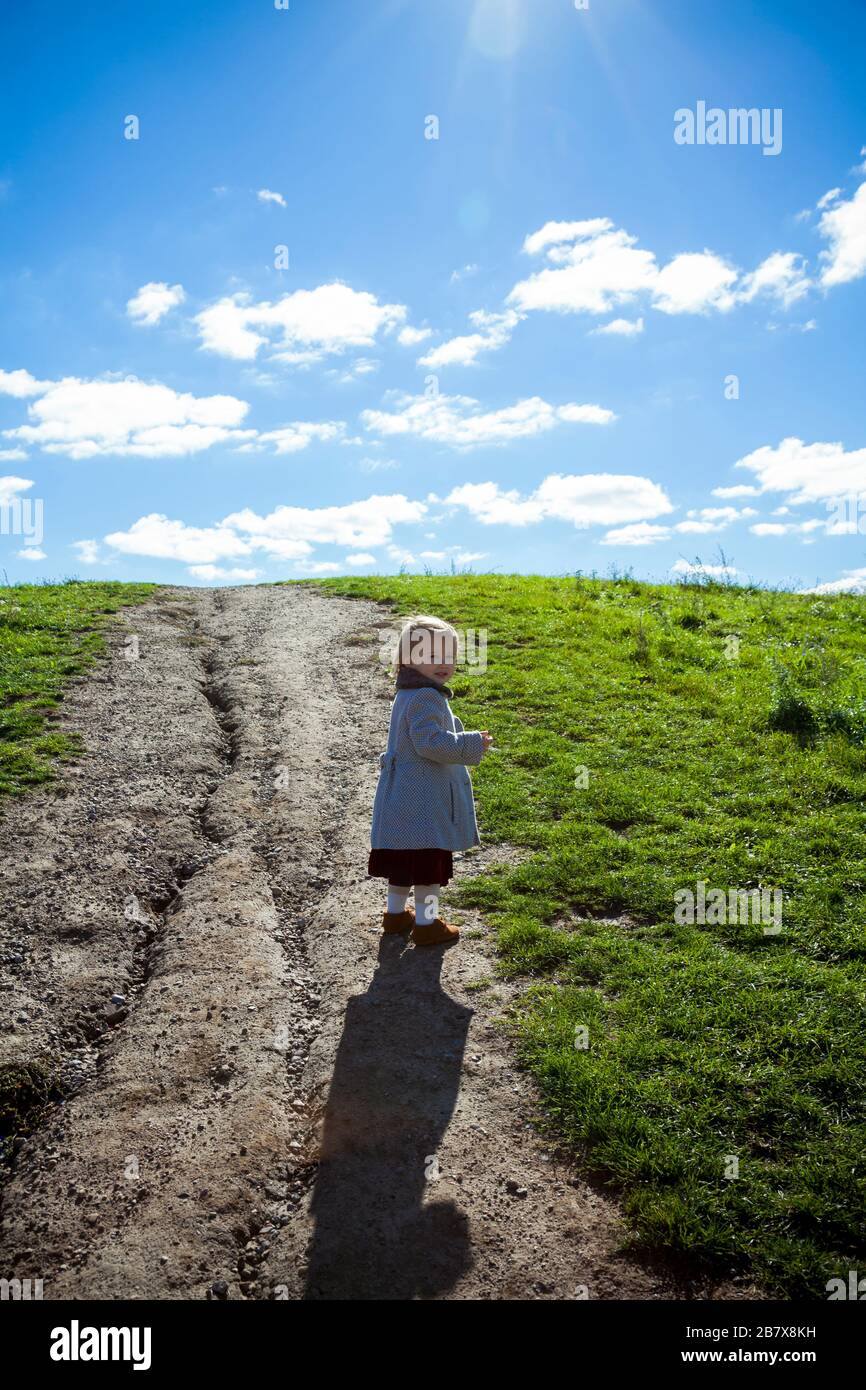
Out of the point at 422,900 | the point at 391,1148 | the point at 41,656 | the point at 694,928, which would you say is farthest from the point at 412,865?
the point at 41,656

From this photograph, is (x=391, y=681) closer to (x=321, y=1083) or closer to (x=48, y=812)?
(x=48, y=812)

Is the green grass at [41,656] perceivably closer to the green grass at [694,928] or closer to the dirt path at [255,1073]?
the dirt path at [255,1073]

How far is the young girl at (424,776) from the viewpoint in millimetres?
6195

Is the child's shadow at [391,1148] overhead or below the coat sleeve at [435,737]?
below

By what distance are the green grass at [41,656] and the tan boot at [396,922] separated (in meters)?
4.99

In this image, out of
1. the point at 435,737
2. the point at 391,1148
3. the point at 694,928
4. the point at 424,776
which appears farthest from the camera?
the point at 694,928

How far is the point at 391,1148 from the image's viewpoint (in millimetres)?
4625

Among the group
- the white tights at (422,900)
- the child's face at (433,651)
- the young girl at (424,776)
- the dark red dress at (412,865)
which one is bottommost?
the white tights at (422,900)

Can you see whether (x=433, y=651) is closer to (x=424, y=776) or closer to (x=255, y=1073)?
(x=424, y=776)

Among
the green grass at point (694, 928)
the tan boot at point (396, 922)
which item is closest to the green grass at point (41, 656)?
the tan boot at point (396, 922)

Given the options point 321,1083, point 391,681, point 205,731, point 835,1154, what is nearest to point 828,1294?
point 835,1154

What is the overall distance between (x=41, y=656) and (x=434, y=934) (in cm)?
985

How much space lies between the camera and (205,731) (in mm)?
11328

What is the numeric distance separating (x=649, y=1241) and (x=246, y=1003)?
3119 mm
